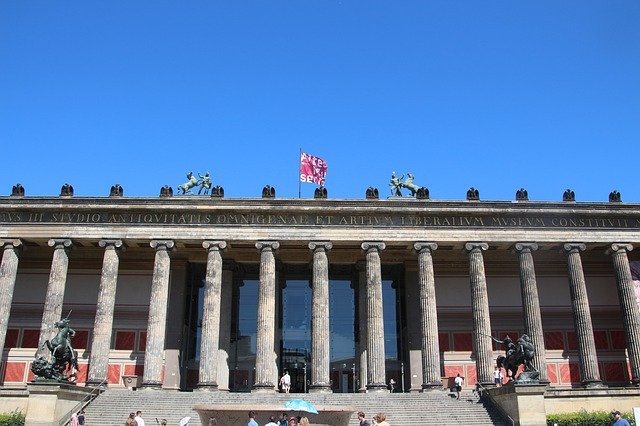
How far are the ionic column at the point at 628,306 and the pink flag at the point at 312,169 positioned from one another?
65.8 ft

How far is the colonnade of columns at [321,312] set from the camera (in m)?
37.3

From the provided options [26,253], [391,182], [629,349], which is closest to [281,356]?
[391,182]

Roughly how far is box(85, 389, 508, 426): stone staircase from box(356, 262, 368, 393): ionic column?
602 centimetres

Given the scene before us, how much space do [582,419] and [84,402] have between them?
82.6ft

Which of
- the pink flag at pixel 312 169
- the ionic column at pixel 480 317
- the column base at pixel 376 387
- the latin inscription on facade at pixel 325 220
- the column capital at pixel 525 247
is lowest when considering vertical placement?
the column base at pixel 376 387

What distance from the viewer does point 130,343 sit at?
141ft

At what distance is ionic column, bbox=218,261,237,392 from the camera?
41781 millimetres

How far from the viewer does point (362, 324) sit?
42.9m

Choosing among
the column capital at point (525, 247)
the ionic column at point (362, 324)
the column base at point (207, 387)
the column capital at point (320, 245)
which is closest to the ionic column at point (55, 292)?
the column base at point (207, 387)

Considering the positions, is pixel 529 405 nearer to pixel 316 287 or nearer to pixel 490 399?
pixel 490 399

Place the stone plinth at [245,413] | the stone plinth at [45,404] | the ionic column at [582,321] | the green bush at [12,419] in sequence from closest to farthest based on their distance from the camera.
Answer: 1. the stone plinth at [245,413]
2. the green bush at [12,419]
3. the stone plinth at [45,404]
4. the ionic column at [582,321]

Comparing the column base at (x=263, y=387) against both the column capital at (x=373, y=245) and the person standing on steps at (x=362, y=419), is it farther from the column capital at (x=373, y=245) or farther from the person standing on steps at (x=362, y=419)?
the person standing on steps at (x=362, y=419)

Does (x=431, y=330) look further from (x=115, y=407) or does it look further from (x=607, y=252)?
(x=115, y=407)

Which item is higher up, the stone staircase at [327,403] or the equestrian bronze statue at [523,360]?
the equestrian bronze statue at [523,360]
